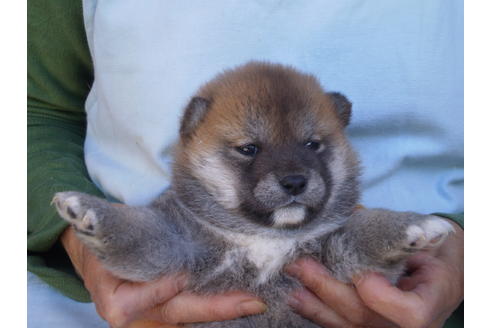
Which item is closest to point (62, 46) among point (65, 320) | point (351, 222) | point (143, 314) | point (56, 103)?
point (56, 103)

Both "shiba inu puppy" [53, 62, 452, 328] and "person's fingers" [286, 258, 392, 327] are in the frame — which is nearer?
"shiba inu puppy" [53, 62, 452, 328]

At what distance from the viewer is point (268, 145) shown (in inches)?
77.2

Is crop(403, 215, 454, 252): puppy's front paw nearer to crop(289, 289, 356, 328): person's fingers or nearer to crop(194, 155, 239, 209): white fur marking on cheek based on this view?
crop(289, 289, 356, 328): person's fingers

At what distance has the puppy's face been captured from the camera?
6.23 ft

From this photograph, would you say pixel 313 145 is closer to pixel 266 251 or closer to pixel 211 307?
pixel 266 251


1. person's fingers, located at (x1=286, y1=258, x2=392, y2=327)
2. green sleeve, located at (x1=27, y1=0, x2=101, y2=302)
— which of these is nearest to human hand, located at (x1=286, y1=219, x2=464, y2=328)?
person's fingers, located at (x1=286, y1=258, x2=392, y2=327)

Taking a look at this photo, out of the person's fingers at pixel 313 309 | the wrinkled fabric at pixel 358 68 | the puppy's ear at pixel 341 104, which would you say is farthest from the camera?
the wrinkled fabric at pixel 358 68

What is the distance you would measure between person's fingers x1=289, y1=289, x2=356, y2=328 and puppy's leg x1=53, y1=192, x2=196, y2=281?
1.46ft

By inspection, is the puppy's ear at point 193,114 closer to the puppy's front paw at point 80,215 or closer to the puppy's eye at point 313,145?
the puppy's eye at point 313,145

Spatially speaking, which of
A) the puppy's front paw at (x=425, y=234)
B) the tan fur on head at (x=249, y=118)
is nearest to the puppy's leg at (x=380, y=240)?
Result: the puppy's front paw at (x=425, y=234)

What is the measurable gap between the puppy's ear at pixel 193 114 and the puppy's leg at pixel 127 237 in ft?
1.43

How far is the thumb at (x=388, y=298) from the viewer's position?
5.99 ft

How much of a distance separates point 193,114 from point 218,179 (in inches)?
12.9

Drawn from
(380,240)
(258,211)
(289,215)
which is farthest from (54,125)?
(380,240)
